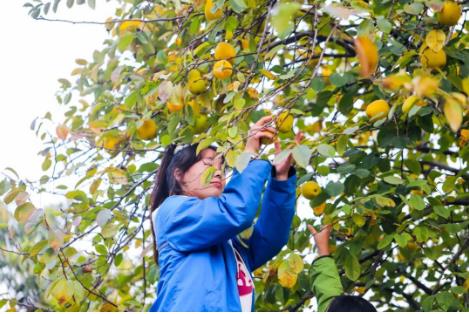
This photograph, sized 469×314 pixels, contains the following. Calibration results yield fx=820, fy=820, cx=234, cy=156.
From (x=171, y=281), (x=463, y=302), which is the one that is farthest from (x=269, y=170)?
(x=463, y=302)

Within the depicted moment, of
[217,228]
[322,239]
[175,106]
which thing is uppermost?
[175,106]

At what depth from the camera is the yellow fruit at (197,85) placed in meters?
2.61

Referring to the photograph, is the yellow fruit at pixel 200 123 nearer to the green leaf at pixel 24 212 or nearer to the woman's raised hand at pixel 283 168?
the woman's raised hand at pixel 283 168

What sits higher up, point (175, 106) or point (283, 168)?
point (175, 106)

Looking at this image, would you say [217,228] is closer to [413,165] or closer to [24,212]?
[24,212]

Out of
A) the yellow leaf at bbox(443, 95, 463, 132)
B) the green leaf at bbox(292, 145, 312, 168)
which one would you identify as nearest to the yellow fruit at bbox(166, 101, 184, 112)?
the green leaf at bbox(292, 145, 312, 168)

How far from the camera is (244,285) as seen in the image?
7.42ft

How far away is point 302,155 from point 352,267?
3.55 ft

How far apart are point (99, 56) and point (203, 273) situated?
179 cm

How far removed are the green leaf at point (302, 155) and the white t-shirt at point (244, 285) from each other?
0.51 metres

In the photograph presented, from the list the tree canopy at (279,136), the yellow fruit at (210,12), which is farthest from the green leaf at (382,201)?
the yellow fruit at (210,12)

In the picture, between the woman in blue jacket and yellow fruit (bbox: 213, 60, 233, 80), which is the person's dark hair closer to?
the woman in blue jacket

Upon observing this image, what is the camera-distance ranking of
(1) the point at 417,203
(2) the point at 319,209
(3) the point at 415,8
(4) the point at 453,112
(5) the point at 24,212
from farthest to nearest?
(2) the point at 319,209 < (1) the point at 417,203 < (3) the point at 415,8 < (5) the point at 24,212 < (4) the point at 453,112

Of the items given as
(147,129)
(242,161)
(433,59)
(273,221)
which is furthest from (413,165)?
(242,161)
